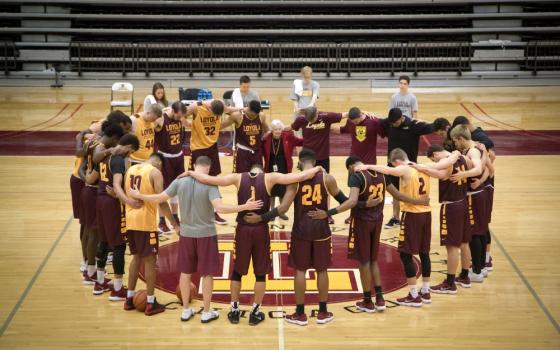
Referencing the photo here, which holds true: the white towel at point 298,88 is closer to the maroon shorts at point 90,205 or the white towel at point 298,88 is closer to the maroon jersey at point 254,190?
the maroon shorts at point 90,205

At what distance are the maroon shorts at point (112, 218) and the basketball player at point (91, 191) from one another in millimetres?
353

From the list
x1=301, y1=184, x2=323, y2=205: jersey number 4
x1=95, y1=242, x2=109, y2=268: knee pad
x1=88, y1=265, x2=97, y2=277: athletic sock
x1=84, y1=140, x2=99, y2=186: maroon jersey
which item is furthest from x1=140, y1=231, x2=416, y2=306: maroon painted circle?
x1=84, y1=140, x2=99, y2=186: maroon jersey

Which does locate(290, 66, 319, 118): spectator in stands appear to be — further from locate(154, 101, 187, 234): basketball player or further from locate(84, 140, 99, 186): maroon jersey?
locate(84, 140, 99, 186): maroon jersey

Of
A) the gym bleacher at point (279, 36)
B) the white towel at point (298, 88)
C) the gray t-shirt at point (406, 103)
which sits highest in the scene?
the gym bleacher at point (279, 36)

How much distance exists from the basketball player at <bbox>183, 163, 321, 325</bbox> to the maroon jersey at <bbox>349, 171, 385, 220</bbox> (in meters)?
0.59

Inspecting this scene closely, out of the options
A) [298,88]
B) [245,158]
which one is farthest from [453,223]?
[298,88]

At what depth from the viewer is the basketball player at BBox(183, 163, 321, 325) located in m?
7.63

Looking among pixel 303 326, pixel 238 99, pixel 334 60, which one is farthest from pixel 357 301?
pixel 334 60

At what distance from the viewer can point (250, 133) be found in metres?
10.8

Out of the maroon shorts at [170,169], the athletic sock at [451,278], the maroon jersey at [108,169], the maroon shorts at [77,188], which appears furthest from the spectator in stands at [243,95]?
the athletic sock at [451,278]

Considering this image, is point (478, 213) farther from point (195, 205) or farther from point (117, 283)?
point (117, 283)

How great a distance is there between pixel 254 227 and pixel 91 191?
7.25 feet

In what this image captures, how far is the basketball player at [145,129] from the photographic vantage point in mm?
9734

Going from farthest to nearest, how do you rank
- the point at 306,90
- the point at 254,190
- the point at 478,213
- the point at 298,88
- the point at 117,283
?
the point at 298,88 → the point at 306,90 → the point at 478,213 → the point at 117,283 → the point at 254,190
